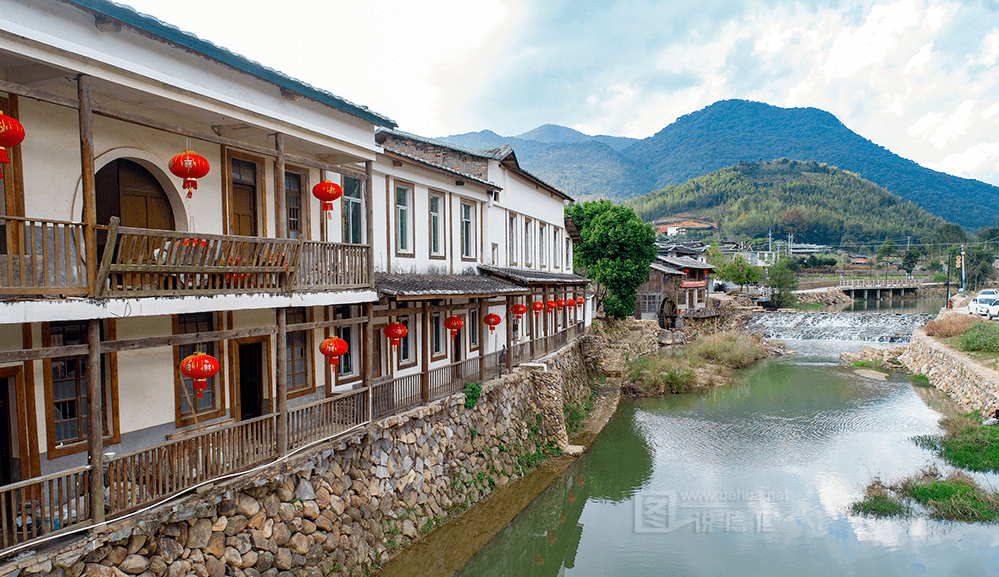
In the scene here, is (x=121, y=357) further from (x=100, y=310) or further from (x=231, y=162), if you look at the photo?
(x=231, y=162)

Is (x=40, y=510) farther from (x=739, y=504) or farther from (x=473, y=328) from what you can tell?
(x=739, y=504)

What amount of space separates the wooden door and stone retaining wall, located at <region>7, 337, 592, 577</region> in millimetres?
2026

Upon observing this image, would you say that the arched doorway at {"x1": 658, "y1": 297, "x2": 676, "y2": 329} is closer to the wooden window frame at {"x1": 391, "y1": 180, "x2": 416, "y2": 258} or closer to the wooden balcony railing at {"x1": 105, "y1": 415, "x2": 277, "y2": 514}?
the wooden window frame at {"x1": 391, "y1": 180, "x2": 416, "y2": 258}

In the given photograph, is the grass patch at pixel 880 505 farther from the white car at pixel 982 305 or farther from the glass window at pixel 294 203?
the white car at pixel 982 305

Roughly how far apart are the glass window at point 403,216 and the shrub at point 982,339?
27831mm

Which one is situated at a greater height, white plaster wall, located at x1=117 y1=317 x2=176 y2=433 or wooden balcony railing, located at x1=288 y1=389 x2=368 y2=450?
white plaster wall, located at x1=117 y1=317 x2=176 y2=433

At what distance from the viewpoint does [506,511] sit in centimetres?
1355

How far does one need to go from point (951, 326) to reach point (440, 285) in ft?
108

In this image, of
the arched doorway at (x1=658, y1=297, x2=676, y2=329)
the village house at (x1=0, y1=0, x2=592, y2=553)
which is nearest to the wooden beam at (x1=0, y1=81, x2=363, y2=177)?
the village house at (x1=0, y1=0, x2=592, y2=553)

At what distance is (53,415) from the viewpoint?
7.67m

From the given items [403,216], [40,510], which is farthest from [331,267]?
[40,510]

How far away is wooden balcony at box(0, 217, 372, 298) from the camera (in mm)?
6430

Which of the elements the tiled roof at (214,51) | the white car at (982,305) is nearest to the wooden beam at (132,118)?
the tiled roof at (214,51)

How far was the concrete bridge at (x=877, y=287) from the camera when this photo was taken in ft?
258
